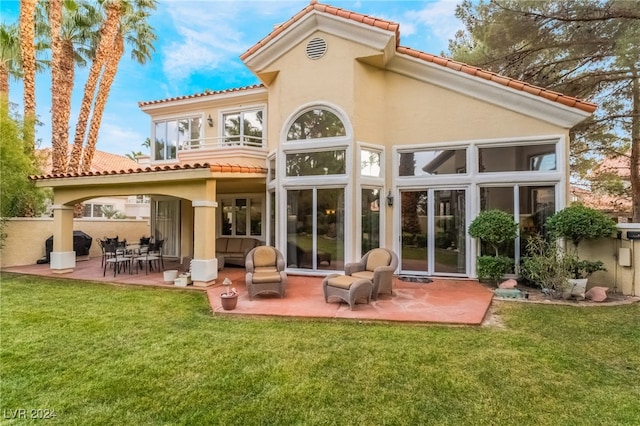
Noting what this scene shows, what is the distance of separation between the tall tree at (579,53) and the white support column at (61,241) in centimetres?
1727

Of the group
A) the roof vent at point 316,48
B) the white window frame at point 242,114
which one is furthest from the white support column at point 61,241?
the roof vent at point 316,48

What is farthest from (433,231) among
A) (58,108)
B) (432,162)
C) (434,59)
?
(58,108)

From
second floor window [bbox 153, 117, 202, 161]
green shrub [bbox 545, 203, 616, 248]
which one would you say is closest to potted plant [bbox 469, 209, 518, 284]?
green shrub [bbox 545, 203, 616, 248]

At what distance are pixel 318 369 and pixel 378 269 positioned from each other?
11.8 ft

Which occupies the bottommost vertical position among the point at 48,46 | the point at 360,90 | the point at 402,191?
the point at 402,191

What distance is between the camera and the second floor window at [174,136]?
1484 cm

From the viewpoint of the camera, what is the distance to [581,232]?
8141mm

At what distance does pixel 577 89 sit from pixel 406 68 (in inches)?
308

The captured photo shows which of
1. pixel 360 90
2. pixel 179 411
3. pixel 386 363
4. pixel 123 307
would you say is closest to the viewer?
pixel 179 411

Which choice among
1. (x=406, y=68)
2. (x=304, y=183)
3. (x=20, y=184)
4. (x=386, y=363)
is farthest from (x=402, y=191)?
(x=20, y=184)

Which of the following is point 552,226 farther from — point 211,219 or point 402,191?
point 211,219

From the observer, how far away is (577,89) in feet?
41.9

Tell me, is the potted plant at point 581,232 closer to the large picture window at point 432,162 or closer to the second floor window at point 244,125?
the large picture window at point 432,162

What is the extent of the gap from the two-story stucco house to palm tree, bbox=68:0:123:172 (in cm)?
606
